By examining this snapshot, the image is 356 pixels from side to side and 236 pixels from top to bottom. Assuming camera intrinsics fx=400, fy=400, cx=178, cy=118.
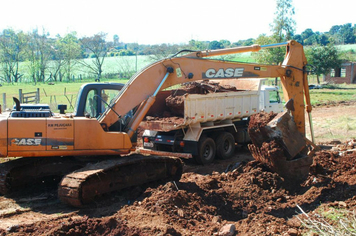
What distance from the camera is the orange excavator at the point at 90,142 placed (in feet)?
25.7

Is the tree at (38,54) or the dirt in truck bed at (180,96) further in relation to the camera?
the tree at (38,54)

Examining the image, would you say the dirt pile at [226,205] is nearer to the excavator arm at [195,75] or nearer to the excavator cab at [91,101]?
the excavator arm at [195,75]

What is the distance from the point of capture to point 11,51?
60.4m

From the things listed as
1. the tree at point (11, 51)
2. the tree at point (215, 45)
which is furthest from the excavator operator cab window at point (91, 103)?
the tree at point (215, 45)

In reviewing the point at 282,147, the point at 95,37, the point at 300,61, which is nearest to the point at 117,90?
the point at 282,147

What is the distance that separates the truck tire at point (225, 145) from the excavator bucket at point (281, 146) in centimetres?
342

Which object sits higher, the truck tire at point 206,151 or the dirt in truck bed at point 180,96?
the dirt in truck bed at point 180,96

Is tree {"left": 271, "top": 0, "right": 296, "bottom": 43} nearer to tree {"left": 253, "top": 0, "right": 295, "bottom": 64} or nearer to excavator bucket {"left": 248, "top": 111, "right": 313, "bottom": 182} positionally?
tree {"left": 253, "top": 0, "right": 295, "bottom": 64}

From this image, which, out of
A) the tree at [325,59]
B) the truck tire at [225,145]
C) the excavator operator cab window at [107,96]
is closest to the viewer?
the excavator operator cab window at [107,96]

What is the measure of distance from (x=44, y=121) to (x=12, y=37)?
193 ft

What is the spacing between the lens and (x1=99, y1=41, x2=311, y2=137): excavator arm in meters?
9.12

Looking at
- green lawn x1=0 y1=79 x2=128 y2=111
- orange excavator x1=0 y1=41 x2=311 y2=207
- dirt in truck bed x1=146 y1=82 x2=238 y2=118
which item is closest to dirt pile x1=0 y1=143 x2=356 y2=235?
orange excavator x1=0 y1=41 x2=311 y2=207

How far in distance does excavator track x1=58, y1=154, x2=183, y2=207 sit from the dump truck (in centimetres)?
237

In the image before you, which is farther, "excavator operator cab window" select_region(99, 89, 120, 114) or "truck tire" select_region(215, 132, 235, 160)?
"truck tire" select_region(215, 132, 235, 160)
